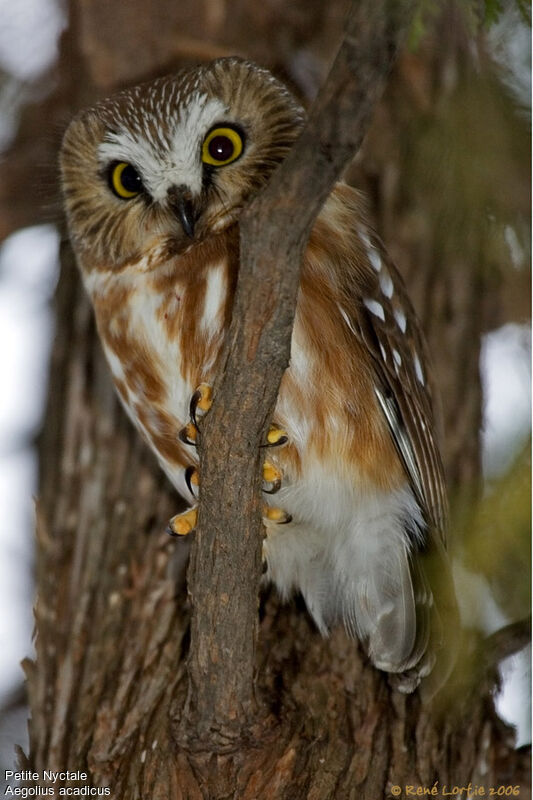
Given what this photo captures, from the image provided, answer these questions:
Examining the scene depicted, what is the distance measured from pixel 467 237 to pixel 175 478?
0.97 metres

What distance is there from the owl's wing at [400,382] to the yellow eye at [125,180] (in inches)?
22.6

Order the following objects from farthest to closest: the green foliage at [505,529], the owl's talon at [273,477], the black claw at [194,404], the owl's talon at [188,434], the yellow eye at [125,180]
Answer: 1. the yellow eye at [125,180]
2. the owl's talon at [273,477]
3. the owl's talon at [188,434]
4. the black claw at [194,404]
5. the green foliage at [505,529]

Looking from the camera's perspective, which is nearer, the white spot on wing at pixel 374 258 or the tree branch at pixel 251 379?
the tree branch at pixel 251 379

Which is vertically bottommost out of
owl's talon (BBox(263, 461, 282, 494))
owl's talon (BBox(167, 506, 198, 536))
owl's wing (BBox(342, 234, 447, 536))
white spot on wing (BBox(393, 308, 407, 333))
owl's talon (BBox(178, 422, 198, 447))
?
owl's talon (BBox(167, 506, 198, 536))

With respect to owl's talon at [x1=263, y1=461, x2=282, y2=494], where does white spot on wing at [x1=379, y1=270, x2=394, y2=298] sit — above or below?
above

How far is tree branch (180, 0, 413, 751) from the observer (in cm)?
125

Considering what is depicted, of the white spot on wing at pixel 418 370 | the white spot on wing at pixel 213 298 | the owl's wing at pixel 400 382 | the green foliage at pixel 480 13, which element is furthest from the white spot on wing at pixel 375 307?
the green foliage at pixel 480 13

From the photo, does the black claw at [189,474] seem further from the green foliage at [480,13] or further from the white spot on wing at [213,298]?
the green foliage at [480,13]

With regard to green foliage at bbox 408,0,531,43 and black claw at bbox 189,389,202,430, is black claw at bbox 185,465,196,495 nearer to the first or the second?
black claw at bbox 189,389,202,430

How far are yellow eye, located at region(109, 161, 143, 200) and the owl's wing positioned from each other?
0.57m

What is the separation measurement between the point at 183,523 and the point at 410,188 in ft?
4.10

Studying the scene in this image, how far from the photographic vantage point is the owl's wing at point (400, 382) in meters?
2.10

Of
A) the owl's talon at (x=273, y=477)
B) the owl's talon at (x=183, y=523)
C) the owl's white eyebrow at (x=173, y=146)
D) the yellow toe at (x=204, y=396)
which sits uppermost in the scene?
the owl's white eyebrow at (x=173, y=146)

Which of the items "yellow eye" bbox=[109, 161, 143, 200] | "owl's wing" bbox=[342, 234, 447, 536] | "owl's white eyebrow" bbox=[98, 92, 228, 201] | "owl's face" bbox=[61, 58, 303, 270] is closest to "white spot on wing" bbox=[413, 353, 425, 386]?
"owl's wing" bbox=[342, 234, 447, 536]
